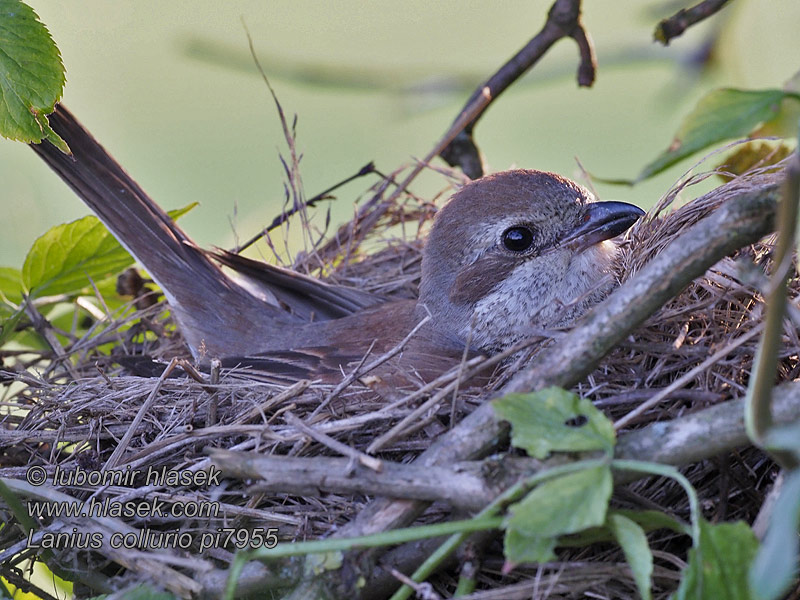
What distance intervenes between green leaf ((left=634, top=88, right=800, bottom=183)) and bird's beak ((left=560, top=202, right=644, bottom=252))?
4.81 ft

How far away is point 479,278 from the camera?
9.90 ft

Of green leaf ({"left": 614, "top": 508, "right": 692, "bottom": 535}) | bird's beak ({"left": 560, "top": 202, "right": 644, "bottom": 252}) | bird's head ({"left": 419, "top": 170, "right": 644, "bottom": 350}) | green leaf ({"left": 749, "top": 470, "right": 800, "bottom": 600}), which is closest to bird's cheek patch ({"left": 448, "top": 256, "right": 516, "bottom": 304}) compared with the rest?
bird's head ({"left": 419, "top": 170, "right": 644, "bottom": 350})

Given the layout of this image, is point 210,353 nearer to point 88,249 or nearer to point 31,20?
point 88,249

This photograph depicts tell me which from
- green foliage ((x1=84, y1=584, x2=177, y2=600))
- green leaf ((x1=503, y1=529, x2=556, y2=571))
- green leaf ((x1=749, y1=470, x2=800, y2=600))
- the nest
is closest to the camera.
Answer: green leaf ((x1=749, y1=470, x2=800, y2=600))

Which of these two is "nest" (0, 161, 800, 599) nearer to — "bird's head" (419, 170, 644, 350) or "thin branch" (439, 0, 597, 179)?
"bird's head" (419, 170, 644, 350)

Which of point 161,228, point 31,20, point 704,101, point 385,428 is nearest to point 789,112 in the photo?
point 704,101

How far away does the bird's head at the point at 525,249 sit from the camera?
289 centimetres

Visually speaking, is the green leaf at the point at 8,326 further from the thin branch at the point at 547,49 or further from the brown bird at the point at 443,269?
the thin branch at the point at 547,49

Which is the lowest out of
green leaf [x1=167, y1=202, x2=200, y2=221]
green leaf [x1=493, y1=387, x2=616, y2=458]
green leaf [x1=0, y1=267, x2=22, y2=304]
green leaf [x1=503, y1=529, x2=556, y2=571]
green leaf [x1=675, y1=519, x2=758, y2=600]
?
green leaf [x1=675, y1=519, x2=758, y2=600]

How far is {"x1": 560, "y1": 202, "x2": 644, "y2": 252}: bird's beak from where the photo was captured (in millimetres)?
2834

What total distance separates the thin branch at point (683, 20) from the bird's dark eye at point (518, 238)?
2.60 feet

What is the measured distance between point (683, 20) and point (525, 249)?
3.03 feet

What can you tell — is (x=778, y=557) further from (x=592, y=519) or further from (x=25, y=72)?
(x=25, y=72)

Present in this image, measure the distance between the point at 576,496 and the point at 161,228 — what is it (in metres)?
2.30
